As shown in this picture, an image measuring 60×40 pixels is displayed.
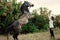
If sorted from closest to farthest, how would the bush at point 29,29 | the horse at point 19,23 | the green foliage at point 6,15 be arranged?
the horse at point 19,23
the green foliage at point 6,15
the bush at point 29,29

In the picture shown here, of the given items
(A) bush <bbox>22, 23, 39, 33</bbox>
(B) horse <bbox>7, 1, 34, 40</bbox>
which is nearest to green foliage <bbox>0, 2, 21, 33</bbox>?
(A) bush <bbox>22, 23, 39, 33</bbox>

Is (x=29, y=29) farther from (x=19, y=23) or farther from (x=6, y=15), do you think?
(x=19, y=23)

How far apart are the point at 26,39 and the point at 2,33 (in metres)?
3.53

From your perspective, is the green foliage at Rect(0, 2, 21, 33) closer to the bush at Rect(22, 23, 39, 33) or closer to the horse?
the bush at Rect(22, 23, 39, 33)

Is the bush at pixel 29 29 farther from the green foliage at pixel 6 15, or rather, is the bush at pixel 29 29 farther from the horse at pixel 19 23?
the horse at pixel 19 23

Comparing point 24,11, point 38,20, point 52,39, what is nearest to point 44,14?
point 38,20

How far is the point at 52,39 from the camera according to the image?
459 inches

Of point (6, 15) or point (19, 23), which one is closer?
point (19, 23)

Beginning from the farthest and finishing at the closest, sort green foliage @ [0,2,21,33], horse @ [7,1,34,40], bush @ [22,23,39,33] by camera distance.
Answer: bush @ [22,23,39,33] → green foliage @ [0,2,21,33] → horse @ [7,1,34,40]

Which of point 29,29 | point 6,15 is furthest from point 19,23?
point 29,29

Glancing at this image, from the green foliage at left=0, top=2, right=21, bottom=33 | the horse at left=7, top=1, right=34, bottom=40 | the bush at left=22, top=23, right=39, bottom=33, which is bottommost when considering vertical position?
the bush at left=22, top=23, right=39, bottom=33

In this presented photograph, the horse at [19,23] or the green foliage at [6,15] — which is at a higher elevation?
the horse at [19,23]

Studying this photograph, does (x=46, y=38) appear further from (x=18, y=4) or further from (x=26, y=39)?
(x=18, y=4)

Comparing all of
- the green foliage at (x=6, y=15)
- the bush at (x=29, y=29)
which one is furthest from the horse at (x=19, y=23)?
the bush at (x=29, y=29)
